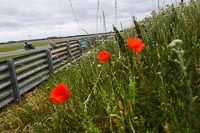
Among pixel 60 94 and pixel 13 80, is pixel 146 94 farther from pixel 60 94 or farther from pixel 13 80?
pixel 13 80

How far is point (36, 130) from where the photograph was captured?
379 centimetres

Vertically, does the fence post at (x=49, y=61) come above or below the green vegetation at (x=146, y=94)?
below

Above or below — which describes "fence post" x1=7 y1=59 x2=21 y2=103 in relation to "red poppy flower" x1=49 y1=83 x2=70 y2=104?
below

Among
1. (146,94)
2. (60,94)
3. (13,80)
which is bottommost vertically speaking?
(13,80)

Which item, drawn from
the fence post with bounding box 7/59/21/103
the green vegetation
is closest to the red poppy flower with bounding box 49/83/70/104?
the green vegetation

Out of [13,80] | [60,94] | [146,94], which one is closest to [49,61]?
[13,80]

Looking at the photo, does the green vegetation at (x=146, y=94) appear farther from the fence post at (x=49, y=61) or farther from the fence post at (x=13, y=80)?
the fence post at (x=49, y=61)

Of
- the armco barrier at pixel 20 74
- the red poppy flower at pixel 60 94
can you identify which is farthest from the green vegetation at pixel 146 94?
the armco barrier at pixel 20 74

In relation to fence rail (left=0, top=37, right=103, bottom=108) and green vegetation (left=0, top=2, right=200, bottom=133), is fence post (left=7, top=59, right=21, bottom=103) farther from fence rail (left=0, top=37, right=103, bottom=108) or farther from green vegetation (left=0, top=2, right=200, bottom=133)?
green vegetation (left=0, top=2, right=200, bottom=133)

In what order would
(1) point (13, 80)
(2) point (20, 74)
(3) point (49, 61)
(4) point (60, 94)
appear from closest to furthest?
1. (4) point (60, 94)
2. (1) point (13, 80)
3. (2) point (20, 74)
4. (3) point (49, 61)

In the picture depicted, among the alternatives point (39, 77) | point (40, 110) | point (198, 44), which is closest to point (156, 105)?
point (198, 44)

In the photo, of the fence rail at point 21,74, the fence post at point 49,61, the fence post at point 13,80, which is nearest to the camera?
A: the fence rail at point 21,74

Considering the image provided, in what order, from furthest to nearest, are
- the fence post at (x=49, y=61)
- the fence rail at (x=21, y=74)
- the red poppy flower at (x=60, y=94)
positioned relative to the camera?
the fence post at (x=49, y=61), the fence rail at (x=21, y=74), the red poppy flower at (x=60, y=94)

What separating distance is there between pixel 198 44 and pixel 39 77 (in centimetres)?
867
